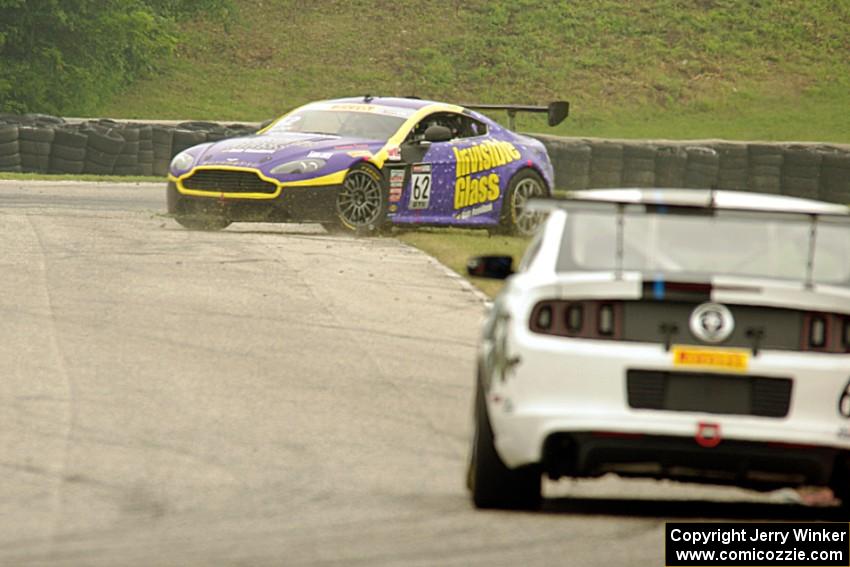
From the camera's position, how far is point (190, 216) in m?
19.9

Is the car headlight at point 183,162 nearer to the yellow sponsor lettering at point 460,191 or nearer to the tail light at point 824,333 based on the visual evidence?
the yellow sponsor lettering at point 460,191

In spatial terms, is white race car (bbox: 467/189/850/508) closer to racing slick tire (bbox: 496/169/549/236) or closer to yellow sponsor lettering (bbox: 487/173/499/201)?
yellow sponsor lettering (bbox: 487/173/499/201)

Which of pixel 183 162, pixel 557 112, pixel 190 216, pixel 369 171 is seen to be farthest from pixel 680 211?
pixel 557 112

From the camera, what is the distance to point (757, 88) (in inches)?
2160

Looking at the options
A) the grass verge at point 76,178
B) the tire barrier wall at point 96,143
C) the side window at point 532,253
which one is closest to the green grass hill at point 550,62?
the tire barrier wall at point 96,143

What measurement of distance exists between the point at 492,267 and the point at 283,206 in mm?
10995

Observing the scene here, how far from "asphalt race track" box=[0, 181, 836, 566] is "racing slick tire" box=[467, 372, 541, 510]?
8 centimetres

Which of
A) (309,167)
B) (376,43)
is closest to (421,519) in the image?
(309,167)

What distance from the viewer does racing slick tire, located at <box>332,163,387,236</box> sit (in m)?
19.5

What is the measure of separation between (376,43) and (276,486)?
1966 inches

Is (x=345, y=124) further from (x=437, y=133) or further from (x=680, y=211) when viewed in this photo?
(x=680, y=211)

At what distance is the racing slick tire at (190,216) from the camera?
19531mm

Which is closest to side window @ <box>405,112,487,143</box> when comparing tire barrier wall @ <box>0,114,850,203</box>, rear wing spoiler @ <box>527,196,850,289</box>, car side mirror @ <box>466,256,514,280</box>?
tire barrier wall @ <box>0,114,850,203</box>

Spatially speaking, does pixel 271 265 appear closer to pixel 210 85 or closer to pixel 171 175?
pixel 171 175
